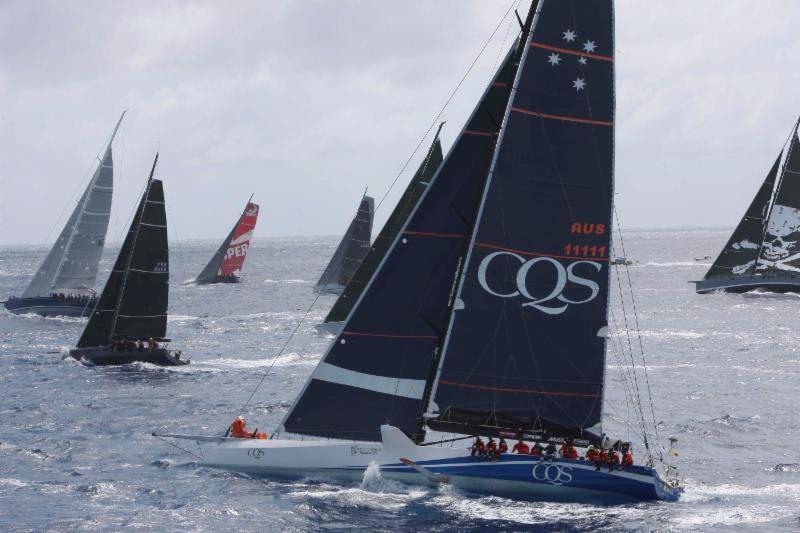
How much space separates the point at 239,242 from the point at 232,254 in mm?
4255

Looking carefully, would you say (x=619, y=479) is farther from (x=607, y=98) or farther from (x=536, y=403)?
(x=607, y=98)

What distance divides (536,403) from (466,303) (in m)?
3.42

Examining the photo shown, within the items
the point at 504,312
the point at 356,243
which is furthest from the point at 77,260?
the point at 504,312

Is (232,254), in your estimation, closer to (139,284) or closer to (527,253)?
(139,284)

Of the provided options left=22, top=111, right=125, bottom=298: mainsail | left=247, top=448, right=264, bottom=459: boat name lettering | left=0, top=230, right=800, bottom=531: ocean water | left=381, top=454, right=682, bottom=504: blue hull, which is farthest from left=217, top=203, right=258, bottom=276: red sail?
left=381, top=454, right=682, bottom=504: blue hull

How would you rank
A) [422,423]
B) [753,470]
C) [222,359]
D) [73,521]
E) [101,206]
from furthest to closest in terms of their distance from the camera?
[101,206] < [222,359] < [753,470] < [422,423] < [73,521]

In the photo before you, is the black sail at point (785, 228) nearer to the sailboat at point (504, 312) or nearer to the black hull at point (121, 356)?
the black hull at point (121, 356)

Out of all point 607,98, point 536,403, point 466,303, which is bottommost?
point 536,403

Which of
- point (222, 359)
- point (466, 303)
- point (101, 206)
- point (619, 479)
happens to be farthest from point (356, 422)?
point (101, 206)

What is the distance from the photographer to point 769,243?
4065 inches

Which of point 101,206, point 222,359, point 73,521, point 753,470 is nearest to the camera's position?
point 73,521

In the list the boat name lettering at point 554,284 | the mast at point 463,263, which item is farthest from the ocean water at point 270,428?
the boat name lettering at point 554,284

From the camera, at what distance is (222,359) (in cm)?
6131

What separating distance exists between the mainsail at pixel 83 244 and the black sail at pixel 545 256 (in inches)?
2474
